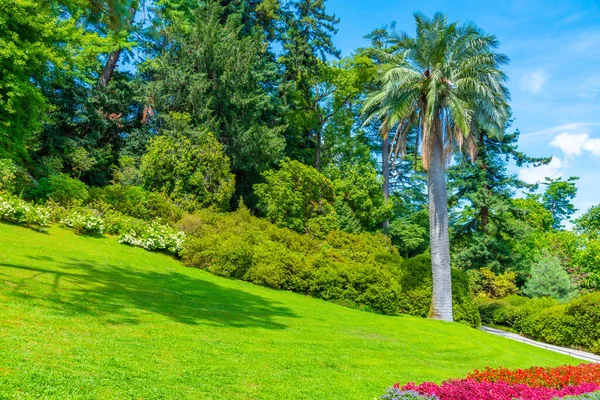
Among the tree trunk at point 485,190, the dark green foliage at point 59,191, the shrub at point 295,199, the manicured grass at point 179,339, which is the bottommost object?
the manicured grass at point 179,339

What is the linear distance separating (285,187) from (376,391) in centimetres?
1737

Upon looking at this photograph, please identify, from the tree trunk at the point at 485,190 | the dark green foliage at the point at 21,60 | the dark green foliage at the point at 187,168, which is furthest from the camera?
the tree trunk at the point at 485,190

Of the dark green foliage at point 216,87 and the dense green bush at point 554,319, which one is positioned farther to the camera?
the dark green foliage at point 216,87

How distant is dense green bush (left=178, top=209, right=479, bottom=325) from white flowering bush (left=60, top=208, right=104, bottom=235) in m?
3.24

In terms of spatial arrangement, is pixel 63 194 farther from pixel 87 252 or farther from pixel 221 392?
pixel 221 392

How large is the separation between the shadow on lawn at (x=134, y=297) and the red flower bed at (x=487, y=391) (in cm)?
395

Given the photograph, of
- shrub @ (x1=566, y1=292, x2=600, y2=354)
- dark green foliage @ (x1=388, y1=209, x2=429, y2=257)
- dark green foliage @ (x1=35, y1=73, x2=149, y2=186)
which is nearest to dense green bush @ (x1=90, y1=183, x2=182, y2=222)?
dark green foliage @ (x1=35, y1=73, x2=149, y2=186)

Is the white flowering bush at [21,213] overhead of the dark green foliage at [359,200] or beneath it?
beneath

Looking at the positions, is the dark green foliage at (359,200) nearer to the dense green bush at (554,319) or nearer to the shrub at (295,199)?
the shrub at (295,199)

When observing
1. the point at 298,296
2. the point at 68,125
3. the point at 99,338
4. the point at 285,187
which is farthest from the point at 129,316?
the point at 68,125

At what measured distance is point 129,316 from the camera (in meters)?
6.59

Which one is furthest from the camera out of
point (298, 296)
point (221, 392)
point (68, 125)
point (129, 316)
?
point (68, 125)

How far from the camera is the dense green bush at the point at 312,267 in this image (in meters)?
14.0

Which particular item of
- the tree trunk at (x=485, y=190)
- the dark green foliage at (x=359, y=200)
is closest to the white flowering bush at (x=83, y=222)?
the dark green foliage at (x=359, y=200)
